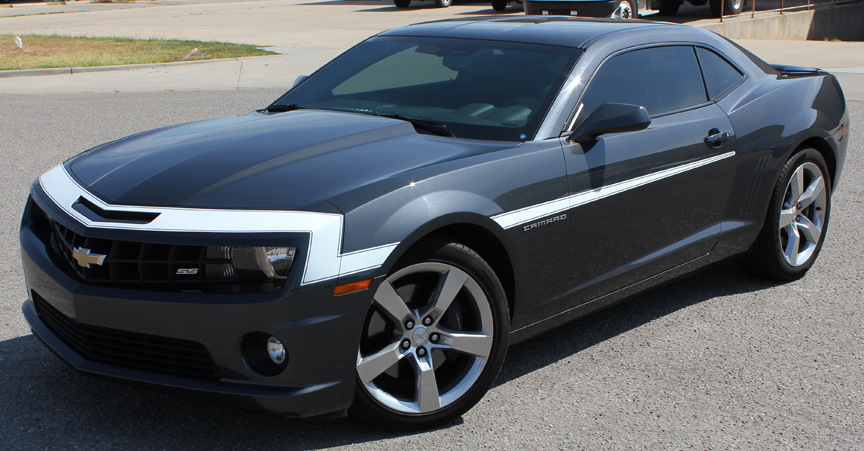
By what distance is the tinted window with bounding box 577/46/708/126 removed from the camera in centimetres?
387

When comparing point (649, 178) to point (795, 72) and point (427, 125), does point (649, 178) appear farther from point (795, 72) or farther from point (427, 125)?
point (795, 72)

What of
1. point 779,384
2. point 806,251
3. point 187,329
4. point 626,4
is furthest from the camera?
point 626,4

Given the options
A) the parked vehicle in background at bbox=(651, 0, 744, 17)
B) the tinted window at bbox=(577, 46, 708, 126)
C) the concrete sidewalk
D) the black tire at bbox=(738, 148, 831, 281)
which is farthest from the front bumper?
the parked vehicle in background at bbox=(651, 0, 744, 17)

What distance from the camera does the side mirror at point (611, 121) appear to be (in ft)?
11.3

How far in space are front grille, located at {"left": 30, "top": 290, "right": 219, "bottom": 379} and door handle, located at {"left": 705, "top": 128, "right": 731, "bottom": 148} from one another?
2627mm

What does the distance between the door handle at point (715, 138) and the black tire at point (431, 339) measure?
1.55 metres

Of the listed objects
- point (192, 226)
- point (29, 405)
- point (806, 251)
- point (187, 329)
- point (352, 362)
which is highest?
point (192, 226)

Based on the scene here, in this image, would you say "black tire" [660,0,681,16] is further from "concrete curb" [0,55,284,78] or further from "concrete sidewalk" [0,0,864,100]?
"concrete curb" [0,55,284,78]

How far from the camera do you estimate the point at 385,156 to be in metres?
3.20

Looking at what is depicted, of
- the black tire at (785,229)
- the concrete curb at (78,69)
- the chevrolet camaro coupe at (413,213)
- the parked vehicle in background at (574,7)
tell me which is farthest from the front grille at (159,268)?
the parked vehicle in background at (574,7)

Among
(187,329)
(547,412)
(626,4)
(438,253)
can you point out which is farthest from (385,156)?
(626,4)

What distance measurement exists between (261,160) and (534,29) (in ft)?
5.71

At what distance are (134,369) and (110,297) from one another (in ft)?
0.90

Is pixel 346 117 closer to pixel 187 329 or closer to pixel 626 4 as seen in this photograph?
pixel 187 329
